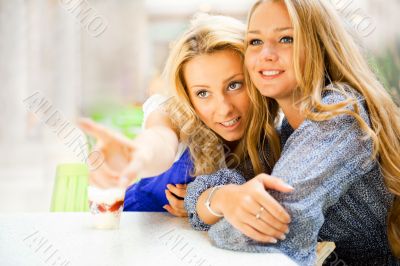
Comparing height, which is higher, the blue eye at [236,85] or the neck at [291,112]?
the blue eye at [236,85]

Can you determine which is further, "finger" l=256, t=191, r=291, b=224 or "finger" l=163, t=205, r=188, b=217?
"finger" l=163, t=205, r=188, b=217

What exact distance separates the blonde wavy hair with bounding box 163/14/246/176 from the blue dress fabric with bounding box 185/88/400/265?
22 centimetres

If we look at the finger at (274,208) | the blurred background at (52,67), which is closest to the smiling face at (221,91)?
the finger at (274,208)

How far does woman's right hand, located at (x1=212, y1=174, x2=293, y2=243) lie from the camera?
991 millimetres

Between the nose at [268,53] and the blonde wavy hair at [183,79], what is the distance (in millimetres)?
223

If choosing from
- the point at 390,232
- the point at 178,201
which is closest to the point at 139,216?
the point at 178,201

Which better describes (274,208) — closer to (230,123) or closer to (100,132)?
(100,132)

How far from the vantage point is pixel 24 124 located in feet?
18.4

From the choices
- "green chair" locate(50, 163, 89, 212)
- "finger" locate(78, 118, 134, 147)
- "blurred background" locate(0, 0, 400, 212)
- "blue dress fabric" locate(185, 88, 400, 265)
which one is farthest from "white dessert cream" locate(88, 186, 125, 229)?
"blurred background" locate(0, 0, 400, 212)

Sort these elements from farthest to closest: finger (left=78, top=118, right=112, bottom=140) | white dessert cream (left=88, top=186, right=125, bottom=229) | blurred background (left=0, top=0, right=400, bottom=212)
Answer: blurred background (left=0, top=0, right=400, bottom=212), white dessert cream (left=88, top=186, right=125, bottom=229), finger (left=78, top=118, right=112, bottom=140)

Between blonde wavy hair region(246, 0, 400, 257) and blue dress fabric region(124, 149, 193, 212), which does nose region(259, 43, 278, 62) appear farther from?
blue dress fabric region(124, 149, 193, 212)

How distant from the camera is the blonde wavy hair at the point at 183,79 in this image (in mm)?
1520

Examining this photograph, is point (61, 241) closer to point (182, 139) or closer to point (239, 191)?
point (239, 191)

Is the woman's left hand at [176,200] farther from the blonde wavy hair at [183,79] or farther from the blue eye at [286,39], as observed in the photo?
the blue eye at [286,39]
